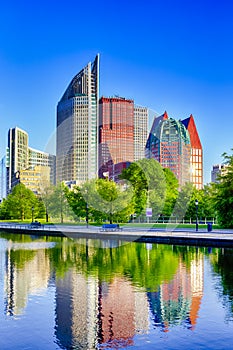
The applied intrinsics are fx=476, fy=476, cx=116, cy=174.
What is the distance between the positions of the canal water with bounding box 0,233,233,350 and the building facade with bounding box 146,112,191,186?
188ft

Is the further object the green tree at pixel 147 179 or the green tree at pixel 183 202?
the green tree at pixel 183 202

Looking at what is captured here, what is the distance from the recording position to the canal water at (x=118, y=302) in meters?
12.5

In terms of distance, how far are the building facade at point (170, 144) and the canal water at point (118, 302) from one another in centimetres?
5735

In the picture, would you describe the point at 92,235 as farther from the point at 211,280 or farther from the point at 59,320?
the point at 59,320

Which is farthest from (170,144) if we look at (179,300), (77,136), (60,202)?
(179,300)

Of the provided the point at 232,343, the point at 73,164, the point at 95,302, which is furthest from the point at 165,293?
the point at 73,164

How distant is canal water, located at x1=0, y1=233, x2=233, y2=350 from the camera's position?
1254 centimetres

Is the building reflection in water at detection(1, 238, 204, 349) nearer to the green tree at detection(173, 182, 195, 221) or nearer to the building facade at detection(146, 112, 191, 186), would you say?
the green tree at detection(173, 182, 195, 221)

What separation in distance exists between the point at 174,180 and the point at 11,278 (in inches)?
2406

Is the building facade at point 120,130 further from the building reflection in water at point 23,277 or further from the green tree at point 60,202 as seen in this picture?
the building reflection in water at point 23,277

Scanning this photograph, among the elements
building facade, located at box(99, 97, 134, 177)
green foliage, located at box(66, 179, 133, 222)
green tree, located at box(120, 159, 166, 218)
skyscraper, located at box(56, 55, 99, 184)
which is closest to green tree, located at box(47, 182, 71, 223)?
green foliage, located at box(66, 179, 133, 222)

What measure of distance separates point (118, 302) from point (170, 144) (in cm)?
13865

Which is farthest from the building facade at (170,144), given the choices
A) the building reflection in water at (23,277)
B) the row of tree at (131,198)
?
the building reflection in water at (23,277)

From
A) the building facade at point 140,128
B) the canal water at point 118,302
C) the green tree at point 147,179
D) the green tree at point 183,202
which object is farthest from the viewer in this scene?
the green tree at point 183,202
